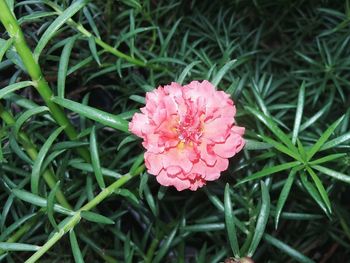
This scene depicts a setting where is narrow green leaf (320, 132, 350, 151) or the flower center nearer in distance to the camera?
the flower center

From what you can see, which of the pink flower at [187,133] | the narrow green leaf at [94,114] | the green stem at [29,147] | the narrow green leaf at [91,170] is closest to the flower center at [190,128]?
the pink flower at [187,133]

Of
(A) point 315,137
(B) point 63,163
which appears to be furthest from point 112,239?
(A) point 315,137

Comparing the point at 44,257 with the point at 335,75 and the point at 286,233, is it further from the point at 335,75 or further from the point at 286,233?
the point at 335,75

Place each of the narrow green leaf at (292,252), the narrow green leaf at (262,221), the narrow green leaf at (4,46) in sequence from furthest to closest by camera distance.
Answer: the narrow green leaf at (292,252) → the narrow green leaf at (262,221) → the narrow green leaf at (4,46)

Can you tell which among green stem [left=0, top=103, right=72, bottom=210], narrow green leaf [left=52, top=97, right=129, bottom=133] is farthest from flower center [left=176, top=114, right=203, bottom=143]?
green stem [left=0, top=103, right=72, bottom=210]

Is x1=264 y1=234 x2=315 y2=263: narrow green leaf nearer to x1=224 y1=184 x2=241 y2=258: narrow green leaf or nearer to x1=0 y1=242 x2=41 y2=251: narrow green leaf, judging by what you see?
x1=224 y1=184 x2=241 y2=258: narrow green leaf

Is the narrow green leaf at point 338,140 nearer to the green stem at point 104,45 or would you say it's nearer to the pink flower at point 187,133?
the pink flower at point 187,133

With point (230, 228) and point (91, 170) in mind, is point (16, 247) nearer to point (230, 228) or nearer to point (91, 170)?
point (91, 170)
